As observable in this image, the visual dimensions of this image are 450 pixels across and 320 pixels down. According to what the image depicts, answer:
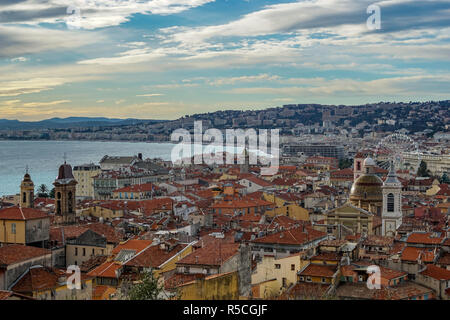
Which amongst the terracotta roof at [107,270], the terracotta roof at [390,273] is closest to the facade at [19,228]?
the terracotta roof at [107,270]

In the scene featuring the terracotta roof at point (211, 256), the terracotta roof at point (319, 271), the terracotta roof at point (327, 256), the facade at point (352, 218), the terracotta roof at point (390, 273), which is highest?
the terracotta roof at point (211, 256)

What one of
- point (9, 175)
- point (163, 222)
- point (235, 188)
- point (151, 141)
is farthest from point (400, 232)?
point (151, 141)

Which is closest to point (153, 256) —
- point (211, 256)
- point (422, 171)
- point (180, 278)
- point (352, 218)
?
point (211, 256)

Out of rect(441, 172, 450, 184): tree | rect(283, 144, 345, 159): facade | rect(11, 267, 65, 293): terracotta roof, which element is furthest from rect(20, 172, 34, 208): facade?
rect(283, 144, 345, 159): facade

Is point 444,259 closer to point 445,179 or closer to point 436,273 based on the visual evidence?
point 436,273

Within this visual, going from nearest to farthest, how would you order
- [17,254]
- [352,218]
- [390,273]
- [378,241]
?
[390,273], [17,254], [378,241], [352,218]

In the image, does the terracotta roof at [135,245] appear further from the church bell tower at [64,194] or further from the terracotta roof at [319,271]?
the church bell tower at [64,194]
